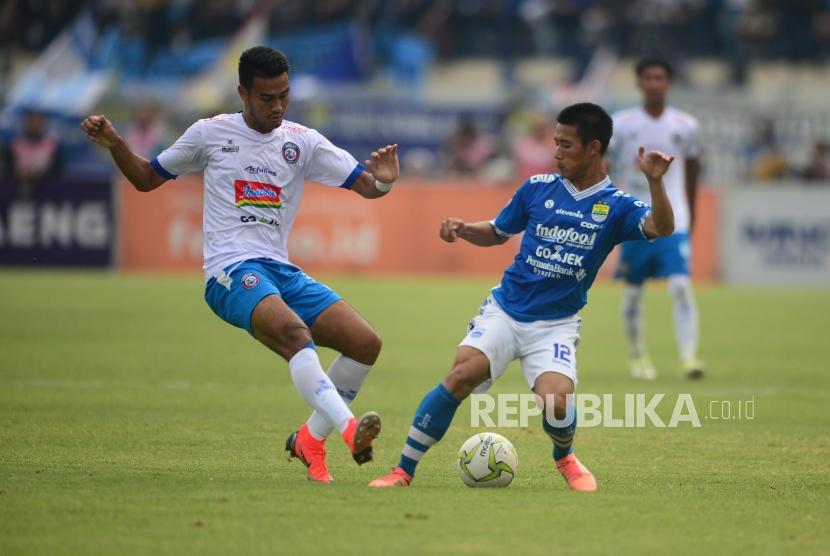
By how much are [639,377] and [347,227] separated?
11774 millimetres

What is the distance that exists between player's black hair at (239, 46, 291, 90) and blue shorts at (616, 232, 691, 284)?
6.02 metres

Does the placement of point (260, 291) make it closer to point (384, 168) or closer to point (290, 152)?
point (290, 152)

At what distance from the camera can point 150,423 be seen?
976 centimetres

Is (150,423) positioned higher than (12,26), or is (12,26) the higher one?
(12,26)

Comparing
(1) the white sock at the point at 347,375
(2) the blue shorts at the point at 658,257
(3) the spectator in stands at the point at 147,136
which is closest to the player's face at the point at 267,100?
(1) the white sock at the point at 347,375

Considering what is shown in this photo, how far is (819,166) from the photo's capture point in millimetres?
27312

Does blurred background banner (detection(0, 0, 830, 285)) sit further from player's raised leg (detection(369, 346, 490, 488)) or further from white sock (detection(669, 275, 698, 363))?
player's raised leg (detection(369, 346, 490, 488))

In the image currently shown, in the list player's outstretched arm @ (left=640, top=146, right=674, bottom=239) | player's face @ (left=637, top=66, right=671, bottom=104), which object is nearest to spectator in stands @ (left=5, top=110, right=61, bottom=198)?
player's face @ (left=637, top=66, right=671, bottom=104)

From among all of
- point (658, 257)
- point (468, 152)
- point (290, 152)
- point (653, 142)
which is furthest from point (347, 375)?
point (468, 152)

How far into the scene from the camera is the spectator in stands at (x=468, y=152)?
27.6 metres

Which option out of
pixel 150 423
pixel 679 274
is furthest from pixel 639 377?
pixel 150 423

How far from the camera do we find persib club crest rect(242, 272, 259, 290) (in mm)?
7762

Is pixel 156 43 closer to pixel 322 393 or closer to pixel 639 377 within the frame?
pixel 639 377

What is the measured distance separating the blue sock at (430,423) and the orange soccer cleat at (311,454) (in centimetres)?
51
